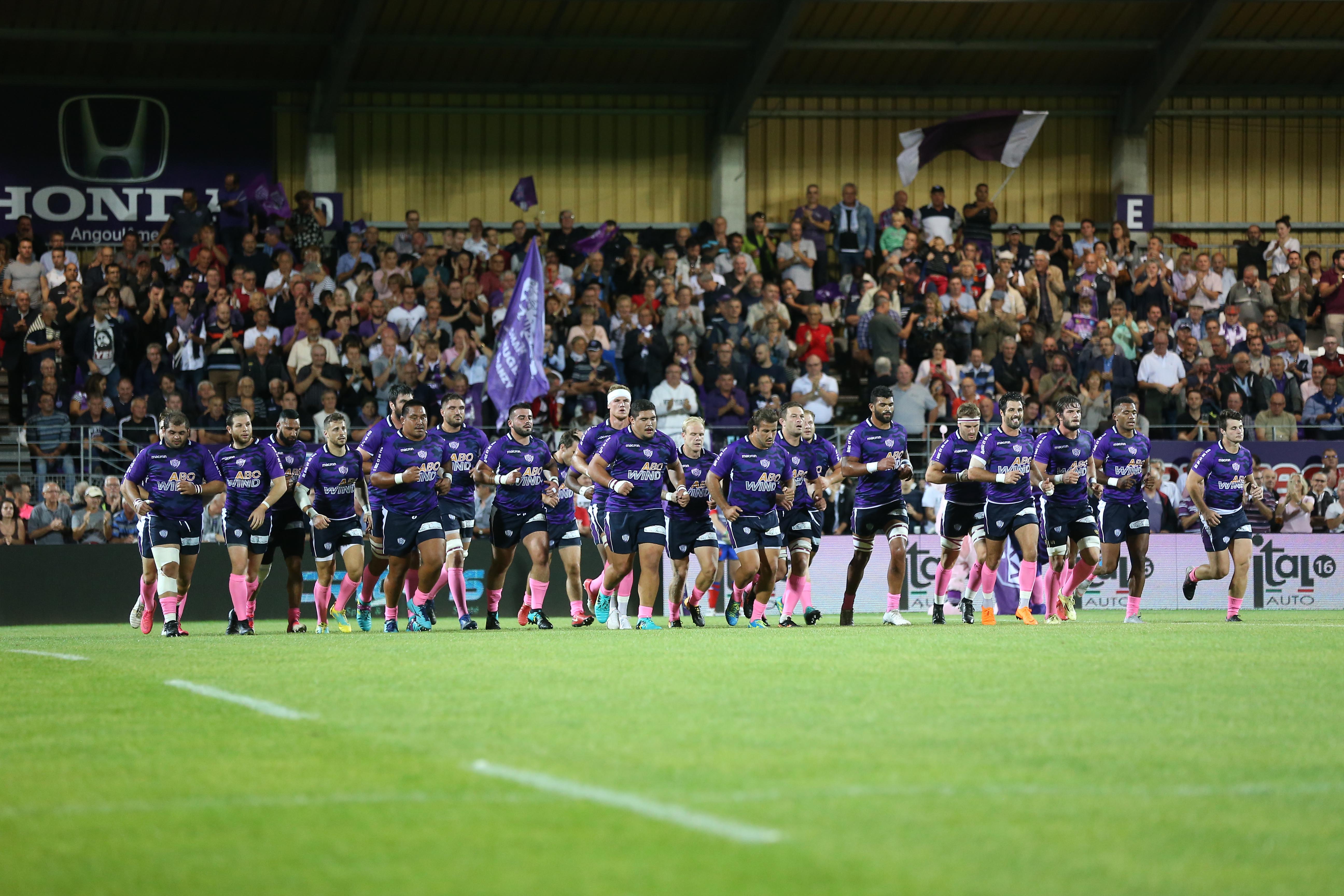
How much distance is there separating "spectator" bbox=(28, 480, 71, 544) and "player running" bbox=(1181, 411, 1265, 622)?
14617 mm

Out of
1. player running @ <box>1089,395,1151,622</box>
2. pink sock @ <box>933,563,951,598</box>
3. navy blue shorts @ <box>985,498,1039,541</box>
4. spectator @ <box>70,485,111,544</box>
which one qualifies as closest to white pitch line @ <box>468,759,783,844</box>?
navy blue shorts @ <box>985,498,1039,541</box>

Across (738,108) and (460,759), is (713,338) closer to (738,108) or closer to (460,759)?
(738,108)

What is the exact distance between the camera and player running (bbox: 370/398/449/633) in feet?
58.3

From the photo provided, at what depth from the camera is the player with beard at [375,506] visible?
59.5 ft

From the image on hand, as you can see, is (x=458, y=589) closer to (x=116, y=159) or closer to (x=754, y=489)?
(x=754, y=489)

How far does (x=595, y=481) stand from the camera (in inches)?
726

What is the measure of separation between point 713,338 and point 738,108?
7142mm

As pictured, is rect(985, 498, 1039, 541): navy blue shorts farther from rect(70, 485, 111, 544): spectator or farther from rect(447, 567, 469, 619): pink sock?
rect(70, 485, 111, 544): spectator

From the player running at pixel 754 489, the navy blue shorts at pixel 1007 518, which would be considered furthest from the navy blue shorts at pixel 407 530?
the navy blue shorts at pixel 1007 518

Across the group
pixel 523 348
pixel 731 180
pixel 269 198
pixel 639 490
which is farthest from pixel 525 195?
pixel 639 490

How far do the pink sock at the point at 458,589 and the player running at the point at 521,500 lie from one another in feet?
1.00

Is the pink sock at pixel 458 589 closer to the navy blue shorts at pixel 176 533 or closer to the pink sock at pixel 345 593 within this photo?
the pink sock at pixel 345 593

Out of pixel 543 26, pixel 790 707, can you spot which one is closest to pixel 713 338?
pixel 543 26

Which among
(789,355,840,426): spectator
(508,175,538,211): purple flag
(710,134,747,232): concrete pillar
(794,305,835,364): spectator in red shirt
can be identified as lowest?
(789,355,840,426): spectator
